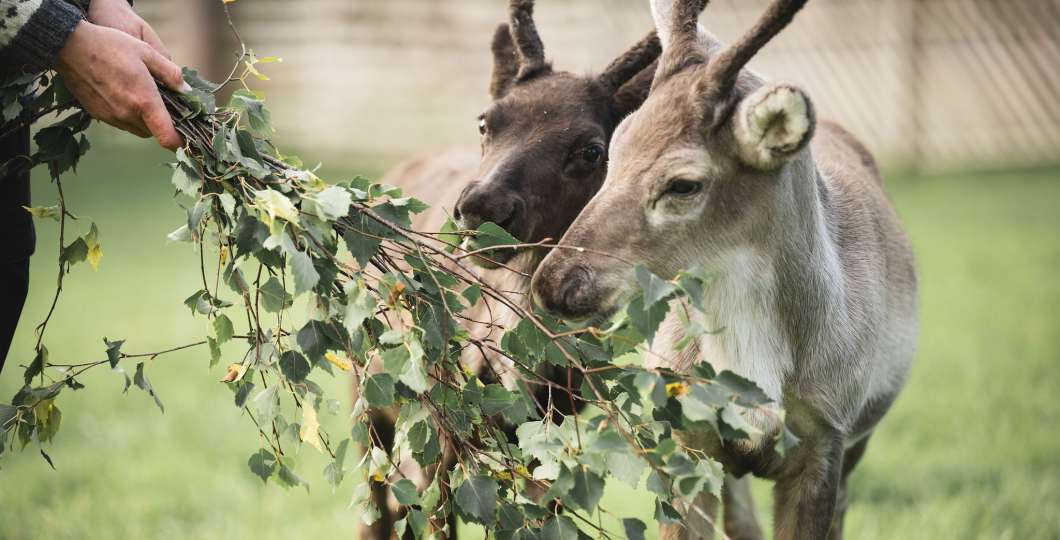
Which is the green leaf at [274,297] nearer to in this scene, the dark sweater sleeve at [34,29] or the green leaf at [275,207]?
the green leaf at [275,207]

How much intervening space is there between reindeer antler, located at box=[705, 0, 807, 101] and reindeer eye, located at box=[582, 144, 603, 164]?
87cm

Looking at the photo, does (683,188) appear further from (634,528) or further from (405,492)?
(405,492)

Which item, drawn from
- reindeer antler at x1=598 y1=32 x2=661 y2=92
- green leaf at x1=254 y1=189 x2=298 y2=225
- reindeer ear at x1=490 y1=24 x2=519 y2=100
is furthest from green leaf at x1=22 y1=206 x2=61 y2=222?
Answer: reindeer antler at x1=598 y1=32 x2=661 y2=92

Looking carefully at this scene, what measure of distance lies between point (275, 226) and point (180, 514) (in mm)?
3187

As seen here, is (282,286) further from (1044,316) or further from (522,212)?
(1044,316)

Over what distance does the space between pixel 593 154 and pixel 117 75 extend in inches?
67.0

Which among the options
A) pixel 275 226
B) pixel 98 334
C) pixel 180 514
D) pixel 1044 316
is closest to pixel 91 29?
pixel 275 226

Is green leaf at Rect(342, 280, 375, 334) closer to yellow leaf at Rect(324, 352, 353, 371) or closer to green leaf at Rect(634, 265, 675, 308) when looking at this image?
yellow leaf at Rect(324, 352, 353, 371)

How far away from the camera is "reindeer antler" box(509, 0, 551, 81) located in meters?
4.20

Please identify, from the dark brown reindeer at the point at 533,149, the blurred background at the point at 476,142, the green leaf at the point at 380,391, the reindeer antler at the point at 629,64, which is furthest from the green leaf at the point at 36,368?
the reindeer antler at the point at 629,64

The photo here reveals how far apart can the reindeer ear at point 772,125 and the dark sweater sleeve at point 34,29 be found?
1781 mm

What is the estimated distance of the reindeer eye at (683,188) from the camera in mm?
3043

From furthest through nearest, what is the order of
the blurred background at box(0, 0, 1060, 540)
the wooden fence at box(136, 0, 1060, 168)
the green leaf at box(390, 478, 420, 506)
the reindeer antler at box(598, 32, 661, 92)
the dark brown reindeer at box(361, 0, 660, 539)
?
the wooden fence at box(136, 0, 1060, 168)
the blurred background at box(0, 0, 1060, 540)
the reindeer antler at box(598, 32, 661, 92)
the dark brown reindeer at box(361, 0, 660, 539)
the green leaf at box(390, 478, 420, 506)

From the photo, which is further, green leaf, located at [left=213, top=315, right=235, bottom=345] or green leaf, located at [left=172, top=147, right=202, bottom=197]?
green leaf, located at [left=213, top=315, right=235, bottom=345]
